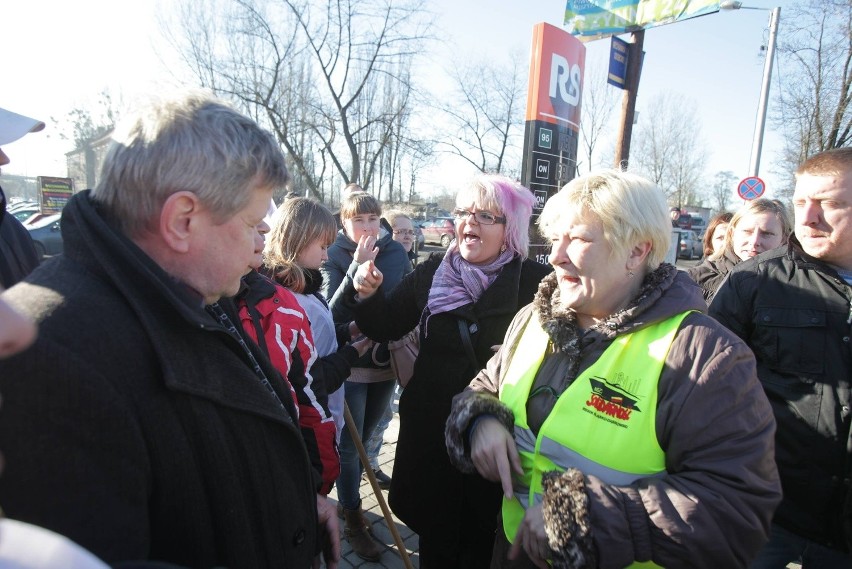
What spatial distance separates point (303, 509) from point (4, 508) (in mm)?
674

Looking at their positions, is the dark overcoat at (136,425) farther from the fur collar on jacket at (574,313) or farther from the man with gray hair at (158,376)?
the fur collar on jacket at (574,313)

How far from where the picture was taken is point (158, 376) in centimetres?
100

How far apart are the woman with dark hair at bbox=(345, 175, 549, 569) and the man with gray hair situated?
49.9 inches

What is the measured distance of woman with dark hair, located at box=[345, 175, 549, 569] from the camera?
2385 millimetres

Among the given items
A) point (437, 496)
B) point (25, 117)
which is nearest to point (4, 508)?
point (25, 117)

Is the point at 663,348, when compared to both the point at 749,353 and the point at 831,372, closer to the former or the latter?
the point at 749,353

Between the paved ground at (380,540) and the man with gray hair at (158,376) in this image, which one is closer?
the man with gray hair at (158,376)

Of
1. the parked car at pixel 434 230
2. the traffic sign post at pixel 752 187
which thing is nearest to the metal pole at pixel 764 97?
the traffic sign post at pixel 752 187

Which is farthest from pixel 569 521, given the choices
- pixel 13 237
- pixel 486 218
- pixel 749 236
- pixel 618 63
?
pixel 618 63

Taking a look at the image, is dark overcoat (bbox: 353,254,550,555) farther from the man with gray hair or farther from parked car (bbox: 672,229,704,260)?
parked car (bbox: 672,229,704,260)

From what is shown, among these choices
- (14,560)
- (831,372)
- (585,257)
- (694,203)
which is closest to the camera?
(14,560)

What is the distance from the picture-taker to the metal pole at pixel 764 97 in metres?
12.5

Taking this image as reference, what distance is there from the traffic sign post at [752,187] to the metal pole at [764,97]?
1.79 metres

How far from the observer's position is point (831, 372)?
1965 mm
